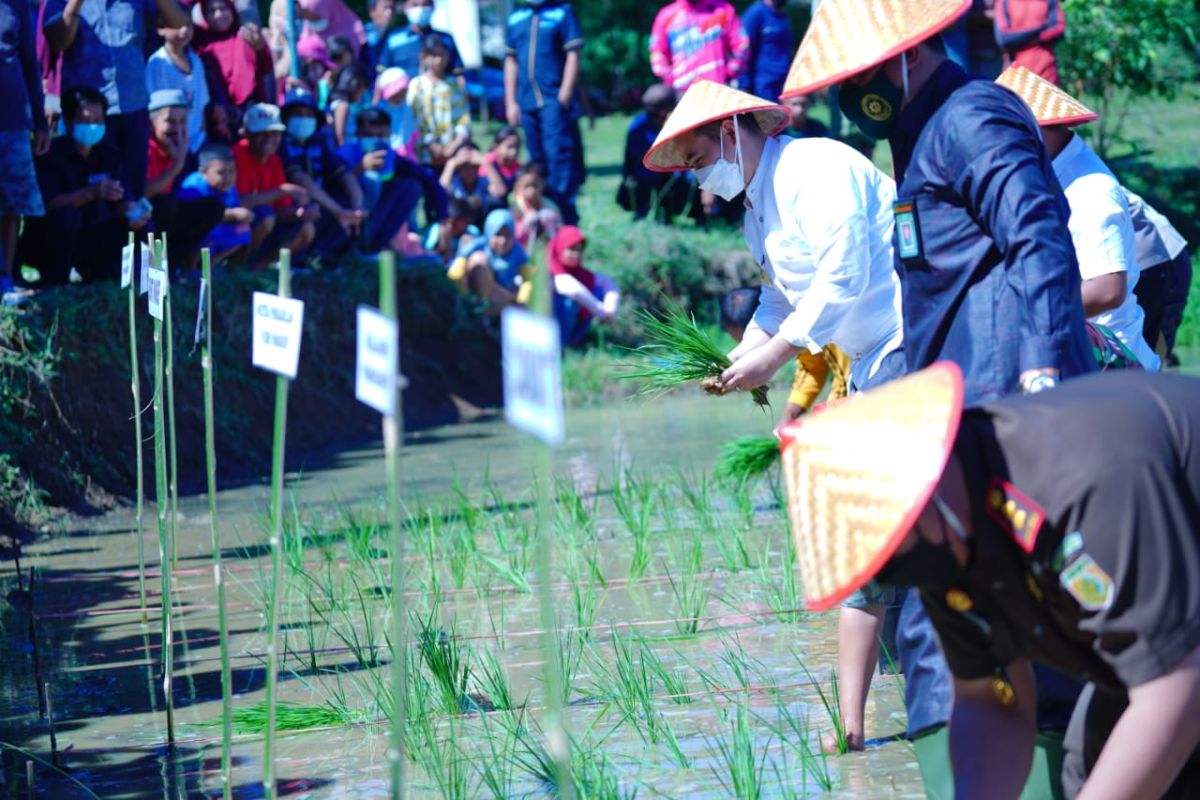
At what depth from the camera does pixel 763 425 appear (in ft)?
33.2

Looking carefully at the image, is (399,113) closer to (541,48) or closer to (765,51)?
(541,48)

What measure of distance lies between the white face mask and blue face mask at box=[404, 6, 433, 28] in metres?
8.11

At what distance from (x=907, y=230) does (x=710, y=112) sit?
886mm

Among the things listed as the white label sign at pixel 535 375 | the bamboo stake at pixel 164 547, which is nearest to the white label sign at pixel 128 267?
the bamboo stake at pixel 164 547

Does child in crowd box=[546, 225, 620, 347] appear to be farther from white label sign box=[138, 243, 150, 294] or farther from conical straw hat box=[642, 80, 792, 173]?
conical straw hat box=[642, 80, 792, 173]

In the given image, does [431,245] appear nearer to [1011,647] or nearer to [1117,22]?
[1117,22]

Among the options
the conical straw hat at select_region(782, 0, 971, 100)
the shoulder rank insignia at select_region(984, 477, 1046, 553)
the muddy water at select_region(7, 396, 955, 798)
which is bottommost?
the muddy water at select_region(7, 396, 955, 798)

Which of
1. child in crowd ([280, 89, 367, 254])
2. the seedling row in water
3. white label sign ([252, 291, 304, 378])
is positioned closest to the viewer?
white label sign ([252, 291, 304, 378])

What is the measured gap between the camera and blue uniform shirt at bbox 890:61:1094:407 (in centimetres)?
343

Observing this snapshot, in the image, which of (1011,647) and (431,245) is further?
(431,245)

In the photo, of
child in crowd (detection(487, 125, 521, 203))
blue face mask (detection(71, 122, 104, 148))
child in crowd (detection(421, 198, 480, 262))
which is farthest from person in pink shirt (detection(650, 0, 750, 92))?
blue face mask (detection(71, 122, 104, 148))

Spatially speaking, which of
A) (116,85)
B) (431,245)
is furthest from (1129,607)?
(431,245)

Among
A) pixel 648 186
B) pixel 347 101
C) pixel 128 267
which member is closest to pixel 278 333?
pixel 128 267

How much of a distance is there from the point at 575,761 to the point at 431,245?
8639mm
